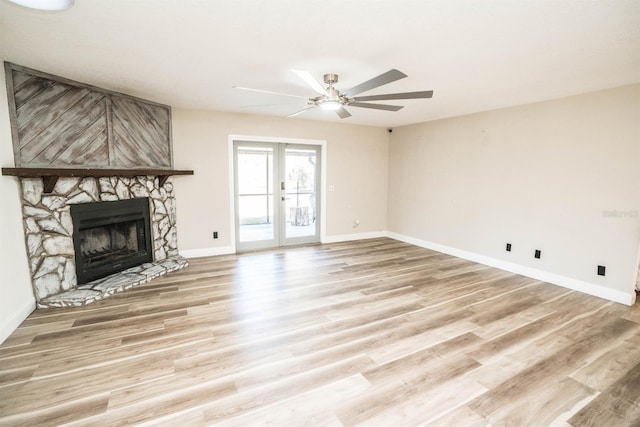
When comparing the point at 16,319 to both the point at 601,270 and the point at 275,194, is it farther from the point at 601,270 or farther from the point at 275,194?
the point at 601,270

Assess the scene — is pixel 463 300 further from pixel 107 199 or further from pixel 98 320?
pixel 107 199

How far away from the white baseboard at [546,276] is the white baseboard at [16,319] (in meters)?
5.88

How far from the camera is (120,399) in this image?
1903 millimetres

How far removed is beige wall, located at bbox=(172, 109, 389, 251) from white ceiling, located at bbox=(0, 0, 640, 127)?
4.27 feet

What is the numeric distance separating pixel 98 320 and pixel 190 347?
119cm

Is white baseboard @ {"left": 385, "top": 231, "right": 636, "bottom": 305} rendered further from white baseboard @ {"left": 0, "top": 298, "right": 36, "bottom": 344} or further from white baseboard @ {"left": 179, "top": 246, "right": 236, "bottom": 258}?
white baseboard @ {"left": 0, "top": 298, "right": 36, "bottom": 344}

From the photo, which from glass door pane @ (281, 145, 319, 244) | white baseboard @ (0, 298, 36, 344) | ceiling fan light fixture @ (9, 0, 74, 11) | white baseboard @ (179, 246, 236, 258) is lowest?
white baseboard @ (0, 298, 36, 344)

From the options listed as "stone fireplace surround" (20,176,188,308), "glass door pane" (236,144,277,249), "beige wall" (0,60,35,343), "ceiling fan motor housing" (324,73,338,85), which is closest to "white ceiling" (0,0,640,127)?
"ceiling fan motor housing" (324,73,338,85)

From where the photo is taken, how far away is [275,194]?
562 cm

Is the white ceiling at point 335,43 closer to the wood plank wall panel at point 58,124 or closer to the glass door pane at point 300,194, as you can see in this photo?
the wood plank wall panel at point 58,124

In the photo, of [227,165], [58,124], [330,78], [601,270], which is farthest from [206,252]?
[601,270]

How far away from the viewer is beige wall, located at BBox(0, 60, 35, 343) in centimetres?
263

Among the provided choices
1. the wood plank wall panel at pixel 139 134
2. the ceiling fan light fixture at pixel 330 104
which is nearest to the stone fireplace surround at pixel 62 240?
the wood plank wall panel at pixel 139 134

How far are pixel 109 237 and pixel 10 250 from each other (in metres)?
1.29
